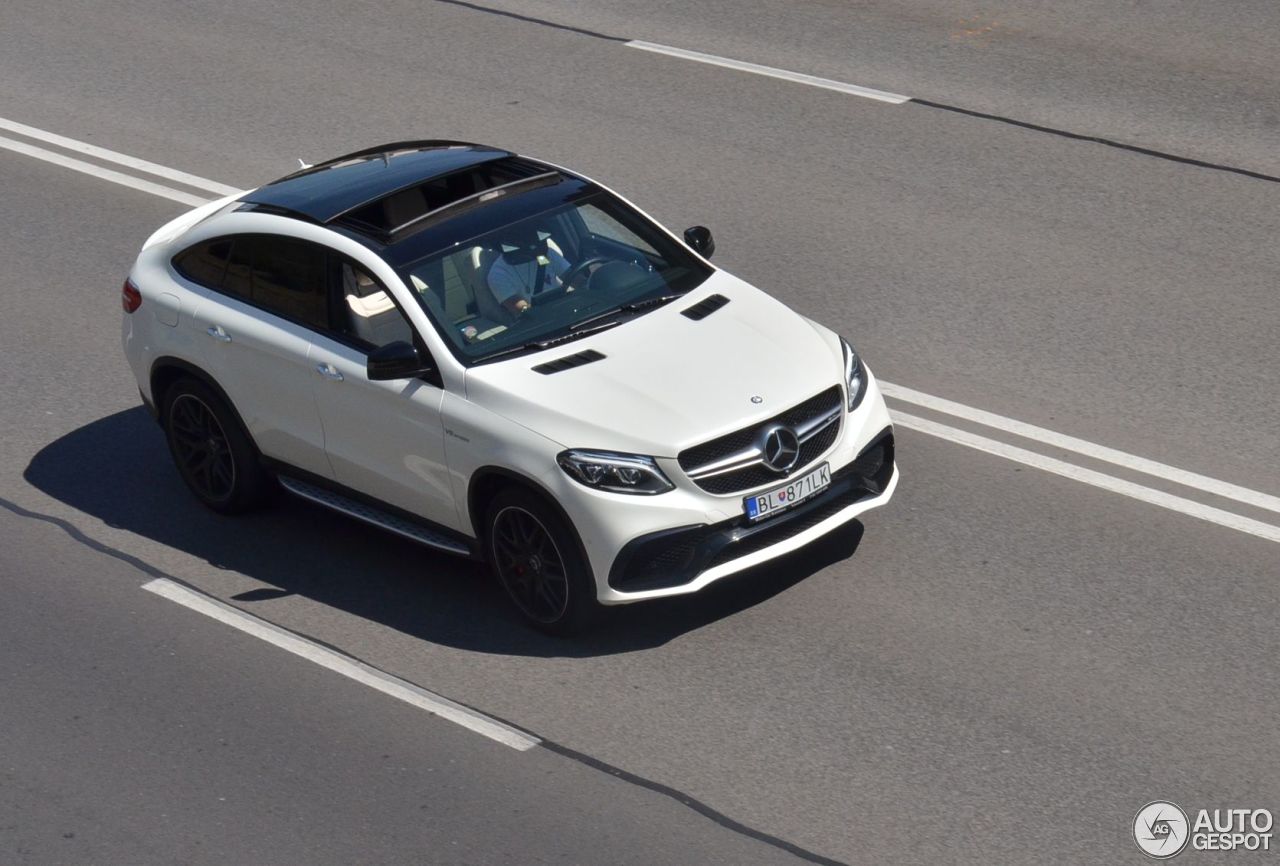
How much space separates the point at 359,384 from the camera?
8273mm

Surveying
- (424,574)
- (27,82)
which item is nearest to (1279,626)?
(424,574)

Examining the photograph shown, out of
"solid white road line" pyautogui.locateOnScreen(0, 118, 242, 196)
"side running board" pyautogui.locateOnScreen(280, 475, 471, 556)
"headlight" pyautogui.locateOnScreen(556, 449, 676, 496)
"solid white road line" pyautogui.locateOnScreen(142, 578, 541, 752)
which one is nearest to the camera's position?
"solid white road line" pyautogui.locateOnScreen(142, 578, 541, 752)

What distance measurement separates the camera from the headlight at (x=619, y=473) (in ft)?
24.5

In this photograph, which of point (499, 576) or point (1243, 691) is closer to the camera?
point (1243, 691)

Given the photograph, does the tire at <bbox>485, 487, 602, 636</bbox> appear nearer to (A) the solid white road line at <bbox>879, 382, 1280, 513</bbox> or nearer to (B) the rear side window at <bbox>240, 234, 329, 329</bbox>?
(B) the rear side window at <bbox>240, 234, 329, 329</bbox>

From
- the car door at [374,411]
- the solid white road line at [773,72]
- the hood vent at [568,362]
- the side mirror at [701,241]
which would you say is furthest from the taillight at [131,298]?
the solid white road line at [773,72]

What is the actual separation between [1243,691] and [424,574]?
12.5 ft

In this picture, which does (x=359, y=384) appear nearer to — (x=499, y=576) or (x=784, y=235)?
(x=499, y=576)

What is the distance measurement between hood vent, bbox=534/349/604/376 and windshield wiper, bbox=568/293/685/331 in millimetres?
262

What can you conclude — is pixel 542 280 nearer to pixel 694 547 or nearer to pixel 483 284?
pixel 483 284

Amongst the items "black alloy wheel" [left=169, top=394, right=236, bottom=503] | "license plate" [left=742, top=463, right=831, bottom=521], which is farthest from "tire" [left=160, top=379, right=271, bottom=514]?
"license plate" [left=742, top=463, right=831, bottom=521]

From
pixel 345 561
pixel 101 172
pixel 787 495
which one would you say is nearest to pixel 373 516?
pixel 345 561

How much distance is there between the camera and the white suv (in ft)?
24.8

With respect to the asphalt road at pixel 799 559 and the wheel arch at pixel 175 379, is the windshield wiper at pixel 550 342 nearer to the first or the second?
the asphalt road at pixel 799 559
